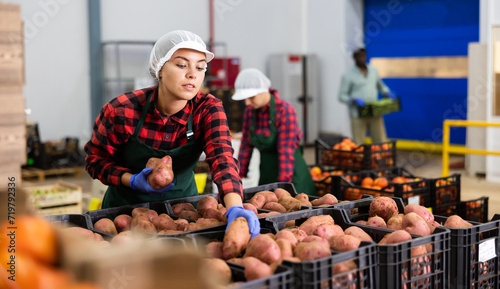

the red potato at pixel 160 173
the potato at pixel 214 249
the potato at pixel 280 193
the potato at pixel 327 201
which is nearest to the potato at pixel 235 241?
the potato at pixel 214 249

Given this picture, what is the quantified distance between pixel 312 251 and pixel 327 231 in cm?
31

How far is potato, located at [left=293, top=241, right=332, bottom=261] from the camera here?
1.77m

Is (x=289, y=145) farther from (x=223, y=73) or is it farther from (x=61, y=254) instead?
(x=223, y=73)

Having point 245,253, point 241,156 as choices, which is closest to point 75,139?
point 241,156

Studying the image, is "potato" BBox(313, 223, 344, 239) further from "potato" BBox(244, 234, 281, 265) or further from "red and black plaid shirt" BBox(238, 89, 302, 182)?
"red and black plaid shirt" BBox(238, 89, 302, 182)

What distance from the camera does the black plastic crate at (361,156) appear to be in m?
4.96

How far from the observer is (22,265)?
100 centimetres

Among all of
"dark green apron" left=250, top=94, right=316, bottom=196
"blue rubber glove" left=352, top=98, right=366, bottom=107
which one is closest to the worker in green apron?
"dark green apron" left=250, top=94, right=316, bottom=196

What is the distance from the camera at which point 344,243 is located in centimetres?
190

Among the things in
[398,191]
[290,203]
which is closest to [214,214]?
[290,203]

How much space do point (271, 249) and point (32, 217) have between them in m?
0.88

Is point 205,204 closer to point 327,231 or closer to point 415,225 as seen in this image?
point 327,231

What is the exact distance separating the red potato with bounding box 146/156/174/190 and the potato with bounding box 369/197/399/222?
2.81 feet

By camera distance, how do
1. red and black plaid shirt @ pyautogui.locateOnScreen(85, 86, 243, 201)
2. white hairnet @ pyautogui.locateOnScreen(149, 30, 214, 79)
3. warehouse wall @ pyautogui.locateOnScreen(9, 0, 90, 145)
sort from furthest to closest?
warehouse wall @ pyautogui.locateOnScreen(9, 0, 90, 145) → red and black plaid shirt @ pyautogui.locateOnScreen(85, 86, 243, 201) → white hairnet @ pyautogui.locateOnScreen(149, 30, 214, 79)
